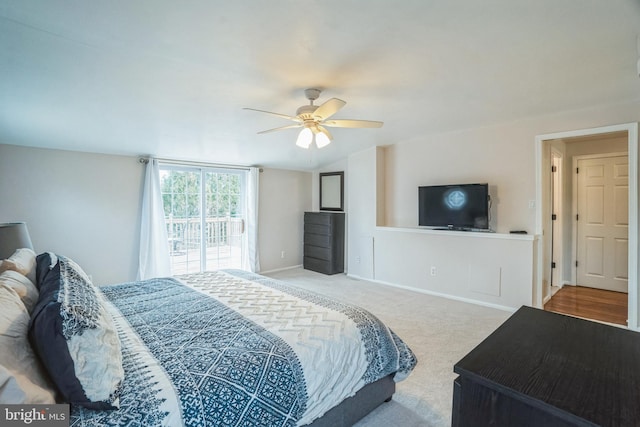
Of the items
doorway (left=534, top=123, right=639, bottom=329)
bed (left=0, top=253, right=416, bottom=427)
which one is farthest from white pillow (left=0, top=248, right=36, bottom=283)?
doorway (left=534, top=123, right=639, bottom=329)

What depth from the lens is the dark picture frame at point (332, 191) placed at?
602 centimetres

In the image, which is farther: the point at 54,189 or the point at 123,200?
the point at 123,200

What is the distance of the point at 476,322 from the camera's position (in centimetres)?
344

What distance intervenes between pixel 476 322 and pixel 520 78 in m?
2.54

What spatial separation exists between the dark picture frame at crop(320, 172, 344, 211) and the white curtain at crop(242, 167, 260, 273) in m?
1.42

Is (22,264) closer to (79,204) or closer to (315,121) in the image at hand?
(315,121)

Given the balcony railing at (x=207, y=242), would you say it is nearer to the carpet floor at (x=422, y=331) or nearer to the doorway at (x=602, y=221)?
the carpet floor at (x=422, y=331)

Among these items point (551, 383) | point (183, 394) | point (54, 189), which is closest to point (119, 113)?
point (54, 189)

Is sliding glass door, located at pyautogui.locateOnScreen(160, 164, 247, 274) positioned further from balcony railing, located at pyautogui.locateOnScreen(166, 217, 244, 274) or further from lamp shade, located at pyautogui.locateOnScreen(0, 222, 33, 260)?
lamp shade, located at pyautogui.locateOnScreen(0, 222, 33, 260)

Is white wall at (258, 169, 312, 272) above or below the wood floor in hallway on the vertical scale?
above

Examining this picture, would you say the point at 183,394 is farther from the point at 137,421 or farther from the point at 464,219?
the point at 464,219

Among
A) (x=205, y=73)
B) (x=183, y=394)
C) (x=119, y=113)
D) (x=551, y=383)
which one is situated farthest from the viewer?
(x=119, y=113)

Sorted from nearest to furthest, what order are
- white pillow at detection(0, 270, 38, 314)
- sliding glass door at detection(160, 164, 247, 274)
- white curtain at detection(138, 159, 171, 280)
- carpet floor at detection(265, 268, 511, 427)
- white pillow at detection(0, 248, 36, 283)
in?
white pillow at detection(0, 270, 38, 314)
white pillow at detection(0, 248, 36, 283)
carpet floor at detection(265, 268, 511, 427)
white curtain at detection(138, 159, 171, 280)
sliding glass door at detection(160, 164, 247, 274)

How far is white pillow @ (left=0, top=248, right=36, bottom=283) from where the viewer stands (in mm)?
1729
